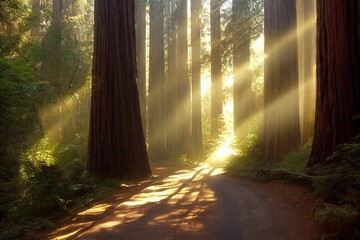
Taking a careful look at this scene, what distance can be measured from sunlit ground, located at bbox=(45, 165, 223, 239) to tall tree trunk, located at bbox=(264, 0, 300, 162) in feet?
15.9

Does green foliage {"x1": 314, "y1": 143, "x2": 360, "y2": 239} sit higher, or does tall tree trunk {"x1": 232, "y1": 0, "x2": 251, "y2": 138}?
tall tree trunk {"x1": 232, "y1": 0, "x2": 251, "y2": 138}

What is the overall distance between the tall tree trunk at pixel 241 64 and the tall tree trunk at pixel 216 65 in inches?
51.6

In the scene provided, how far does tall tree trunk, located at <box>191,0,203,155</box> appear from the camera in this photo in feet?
85.8

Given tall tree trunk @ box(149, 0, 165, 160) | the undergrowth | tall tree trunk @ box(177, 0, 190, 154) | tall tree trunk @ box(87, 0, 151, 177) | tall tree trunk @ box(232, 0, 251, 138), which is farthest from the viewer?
tall tree trunk @ box(149, 0, 165, 160)

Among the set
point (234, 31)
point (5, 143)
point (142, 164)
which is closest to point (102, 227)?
point (5, 143)

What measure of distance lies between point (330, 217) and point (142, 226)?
2.89 m

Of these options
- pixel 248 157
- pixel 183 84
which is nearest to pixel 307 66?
pixel 248 157

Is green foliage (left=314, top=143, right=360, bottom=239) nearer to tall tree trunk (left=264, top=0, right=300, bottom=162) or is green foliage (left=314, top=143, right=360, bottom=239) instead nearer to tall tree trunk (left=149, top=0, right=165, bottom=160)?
tall tree trunk (left=264, top=0, right=300, bottom=162)

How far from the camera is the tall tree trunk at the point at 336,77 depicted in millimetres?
7379

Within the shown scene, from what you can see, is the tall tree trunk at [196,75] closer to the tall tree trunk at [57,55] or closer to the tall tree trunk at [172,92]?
the tall tree trunk at [172,92]

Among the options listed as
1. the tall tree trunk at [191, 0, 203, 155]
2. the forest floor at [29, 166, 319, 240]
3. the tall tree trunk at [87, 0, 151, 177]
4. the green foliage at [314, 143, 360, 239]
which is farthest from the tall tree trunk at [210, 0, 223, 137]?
the green foliage at [314, 143, 360, 239]

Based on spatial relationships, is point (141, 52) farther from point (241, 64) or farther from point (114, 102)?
point (114, 102)

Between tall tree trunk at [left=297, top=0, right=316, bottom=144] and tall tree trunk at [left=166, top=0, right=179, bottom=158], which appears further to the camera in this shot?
tall tree trunk at [left=166, top=0, right=179, bottom=158]

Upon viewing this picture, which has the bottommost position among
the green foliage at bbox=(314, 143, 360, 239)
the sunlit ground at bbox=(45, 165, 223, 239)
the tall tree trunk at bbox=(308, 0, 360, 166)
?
the sunlit ground at bbox=(45, 165, 223, 239)
